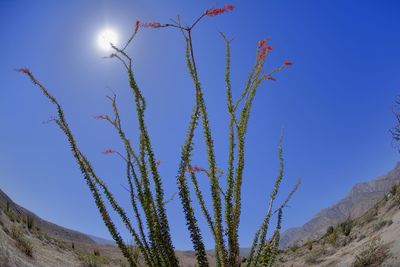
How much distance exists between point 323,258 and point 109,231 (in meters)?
10.1

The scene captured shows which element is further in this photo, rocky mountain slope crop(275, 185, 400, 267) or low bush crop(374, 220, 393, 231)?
low bush crop(374, 220, 393, 231)

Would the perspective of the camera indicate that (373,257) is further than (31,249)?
No

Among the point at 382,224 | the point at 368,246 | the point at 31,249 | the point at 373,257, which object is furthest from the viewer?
the point at 382,224

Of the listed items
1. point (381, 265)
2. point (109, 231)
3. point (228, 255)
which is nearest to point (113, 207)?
point (109, 231)

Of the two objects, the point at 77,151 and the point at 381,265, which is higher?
the point at 77,151

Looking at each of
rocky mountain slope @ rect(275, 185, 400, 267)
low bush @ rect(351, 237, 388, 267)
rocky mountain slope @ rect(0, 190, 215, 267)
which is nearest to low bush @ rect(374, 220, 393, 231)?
rocky mountain slope @ rect(275, 185, 400, 267)

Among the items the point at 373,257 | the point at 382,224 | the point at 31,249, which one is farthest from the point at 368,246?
the point at 31,249

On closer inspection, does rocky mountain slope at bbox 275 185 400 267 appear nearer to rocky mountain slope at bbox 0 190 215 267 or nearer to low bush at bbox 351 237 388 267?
low bush at bbox 351 237 388 267

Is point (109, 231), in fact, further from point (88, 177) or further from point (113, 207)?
point (88, 177)

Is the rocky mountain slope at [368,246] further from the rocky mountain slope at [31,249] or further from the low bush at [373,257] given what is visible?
the rocky mountain slope at [31,249]

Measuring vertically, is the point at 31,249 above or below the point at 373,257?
above

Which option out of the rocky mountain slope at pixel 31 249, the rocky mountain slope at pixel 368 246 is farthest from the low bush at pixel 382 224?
the rocky mountain slope at pixel 31 249

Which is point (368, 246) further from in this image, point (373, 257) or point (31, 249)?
point (31, 249)

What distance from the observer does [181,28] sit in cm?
303
